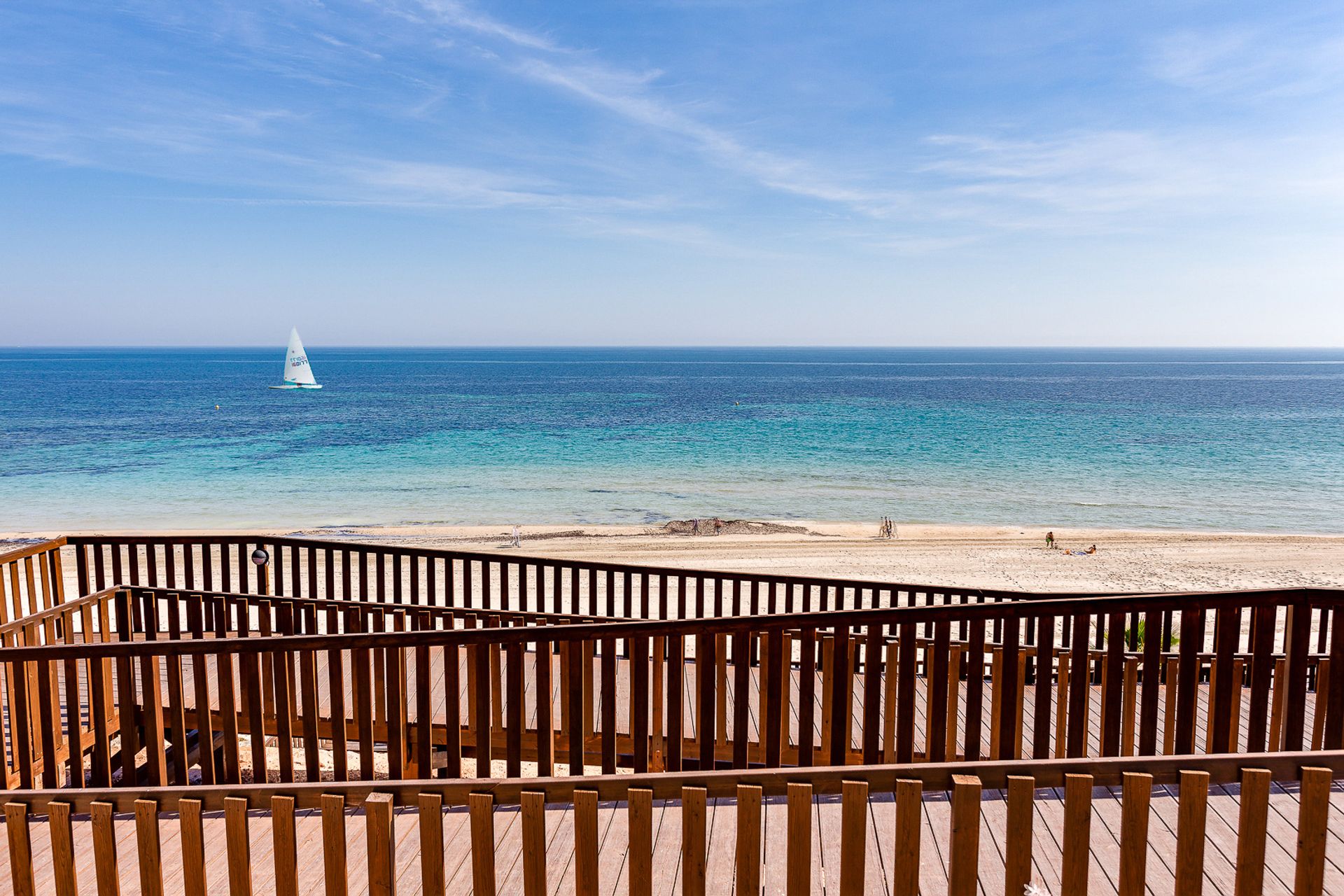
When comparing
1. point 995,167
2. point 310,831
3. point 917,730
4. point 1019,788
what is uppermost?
point 995,167

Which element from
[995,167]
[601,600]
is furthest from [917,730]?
[995,167]

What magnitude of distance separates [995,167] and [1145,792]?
274 feet

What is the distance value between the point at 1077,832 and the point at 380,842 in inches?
77.7

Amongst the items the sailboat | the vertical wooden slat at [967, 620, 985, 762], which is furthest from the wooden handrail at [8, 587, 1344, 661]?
the sailboat

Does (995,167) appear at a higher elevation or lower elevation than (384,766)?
higher

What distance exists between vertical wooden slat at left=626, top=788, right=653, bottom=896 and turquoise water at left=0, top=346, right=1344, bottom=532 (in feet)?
75.2

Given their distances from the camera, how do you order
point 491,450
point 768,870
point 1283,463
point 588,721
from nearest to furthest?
point 768,870 < point 588,721 < point 1283,463 < point 491,450

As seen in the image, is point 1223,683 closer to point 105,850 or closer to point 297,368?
point 105,850

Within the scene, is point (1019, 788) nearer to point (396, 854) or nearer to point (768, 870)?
point (768, 870)

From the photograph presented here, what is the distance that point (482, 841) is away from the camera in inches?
98.4

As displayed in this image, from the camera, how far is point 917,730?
540cm

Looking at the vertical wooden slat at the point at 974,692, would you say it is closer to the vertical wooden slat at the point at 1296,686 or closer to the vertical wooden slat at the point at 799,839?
the vertical wooden slat at the point at 1296,686

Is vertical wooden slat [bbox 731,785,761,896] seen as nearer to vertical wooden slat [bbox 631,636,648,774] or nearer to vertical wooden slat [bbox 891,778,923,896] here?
vertical wooden slat [bbox 891,778,923,896]

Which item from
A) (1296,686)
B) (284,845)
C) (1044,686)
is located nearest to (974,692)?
(1044,686)
